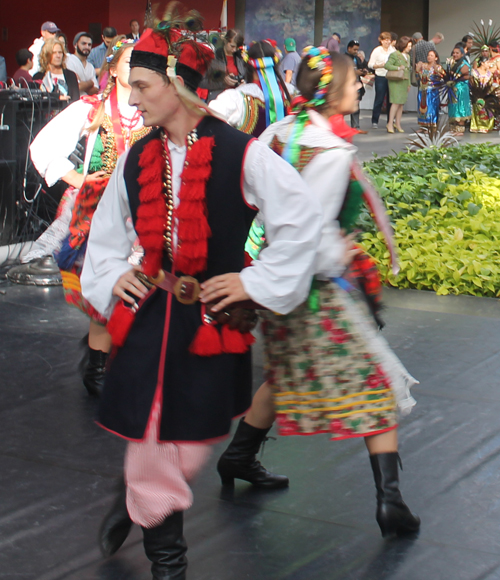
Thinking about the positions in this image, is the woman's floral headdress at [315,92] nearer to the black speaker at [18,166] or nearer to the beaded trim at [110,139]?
the beaded trim at [110,139]

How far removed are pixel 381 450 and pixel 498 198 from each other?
4.93 metres

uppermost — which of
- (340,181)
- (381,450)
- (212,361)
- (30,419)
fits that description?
(340,181)

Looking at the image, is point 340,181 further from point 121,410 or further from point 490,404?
point 490,404

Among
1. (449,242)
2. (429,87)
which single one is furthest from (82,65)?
(429,87)

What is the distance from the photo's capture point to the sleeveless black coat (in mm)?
2076

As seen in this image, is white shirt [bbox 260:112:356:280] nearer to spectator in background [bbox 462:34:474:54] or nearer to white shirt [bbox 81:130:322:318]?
white shirt [bbox 81:130:322:318]

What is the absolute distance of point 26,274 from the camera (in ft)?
20.0

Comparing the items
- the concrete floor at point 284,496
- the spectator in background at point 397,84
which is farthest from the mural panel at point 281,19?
the concrete floor at point 284,496

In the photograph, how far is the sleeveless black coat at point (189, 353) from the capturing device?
6.81 ft

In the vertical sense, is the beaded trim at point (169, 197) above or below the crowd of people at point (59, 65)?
below

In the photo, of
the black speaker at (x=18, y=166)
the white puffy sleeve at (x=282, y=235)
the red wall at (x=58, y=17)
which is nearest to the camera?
the white puffy sleeve at (x=282, y=235)

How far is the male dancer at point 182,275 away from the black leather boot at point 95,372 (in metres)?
1.66

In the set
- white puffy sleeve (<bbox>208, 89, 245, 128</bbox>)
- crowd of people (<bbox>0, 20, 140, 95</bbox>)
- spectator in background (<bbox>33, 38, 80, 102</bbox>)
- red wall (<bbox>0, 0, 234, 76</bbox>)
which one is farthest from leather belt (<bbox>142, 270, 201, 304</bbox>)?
red wall (<bbox>0, 0, 234, 76</bbox>)

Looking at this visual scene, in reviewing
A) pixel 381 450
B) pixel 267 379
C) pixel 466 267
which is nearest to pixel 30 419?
pixel 267 379
